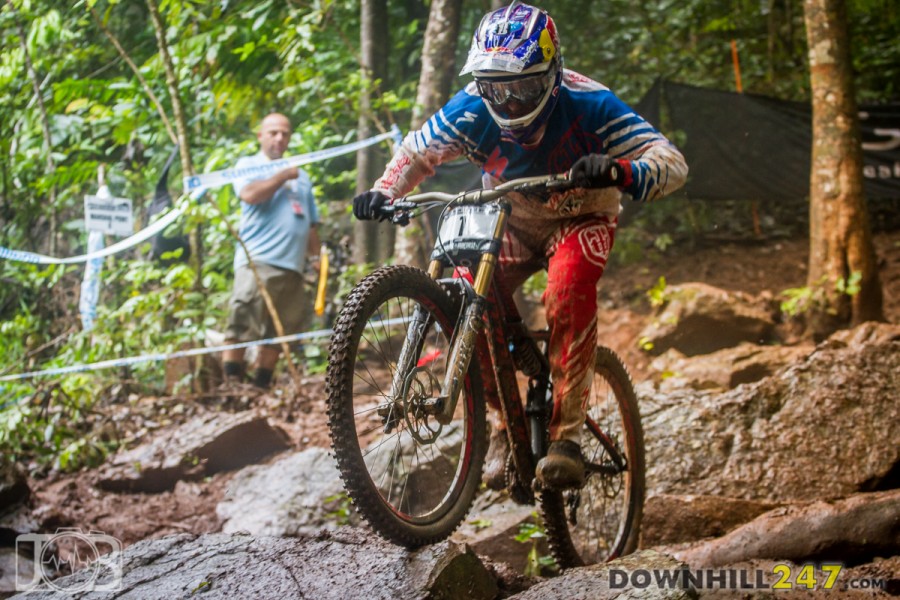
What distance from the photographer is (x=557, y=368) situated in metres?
3.23

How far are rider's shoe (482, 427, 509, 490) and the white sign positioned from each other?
5.06m

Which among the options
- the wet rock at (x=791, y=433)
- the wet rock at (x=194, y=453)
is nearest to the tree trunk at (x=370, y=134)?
the wet rock at (x=194, y=453)

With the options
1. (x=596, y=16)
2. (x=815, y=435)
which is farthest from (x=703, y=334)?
(x=596, y=16)

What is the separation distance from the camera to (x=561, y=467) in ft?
10.0

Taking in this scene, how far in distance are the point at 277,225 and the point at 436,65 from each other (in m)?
2.20

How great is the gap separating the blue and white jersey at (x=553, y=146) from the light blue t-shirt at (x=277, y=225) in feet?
12.3

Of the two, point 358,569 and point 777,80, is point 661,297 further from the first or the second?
point 777,80

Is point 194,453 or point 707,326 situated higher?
point 707,326

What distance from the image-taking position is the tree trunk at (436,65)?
7508mm

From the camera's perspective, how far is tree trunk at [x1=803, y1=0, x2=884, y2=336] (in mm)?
7059

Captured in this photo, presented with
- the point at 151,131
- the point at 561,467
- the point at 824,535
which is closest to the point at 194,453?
the point at 561,467

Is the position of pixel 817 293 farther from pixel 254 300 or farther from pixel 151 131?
pixel 151 131

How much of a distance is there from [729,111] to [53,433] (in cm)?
780

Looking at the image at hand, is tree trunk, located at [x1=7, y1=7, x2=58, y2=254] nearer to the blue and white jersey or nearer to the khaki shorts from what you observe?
the khaki shorts
